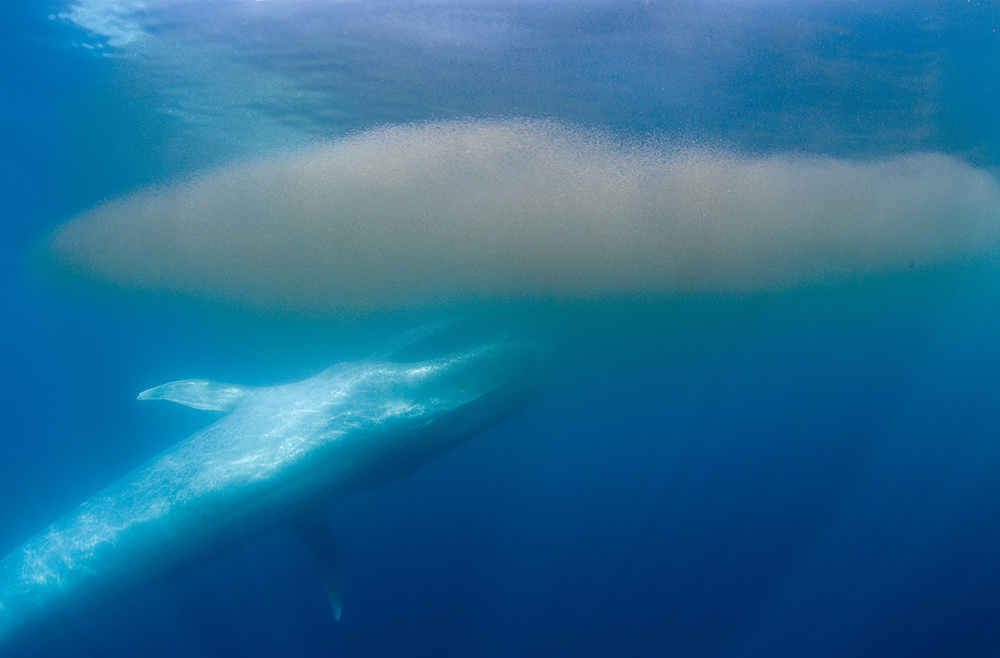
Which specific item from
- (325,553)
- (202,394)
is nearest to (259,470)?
(325,553)

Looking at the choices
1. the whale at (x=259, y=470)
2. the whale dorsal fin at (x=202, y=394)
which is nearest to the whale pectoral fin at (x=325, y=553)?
the whale at (x=259, y=470)

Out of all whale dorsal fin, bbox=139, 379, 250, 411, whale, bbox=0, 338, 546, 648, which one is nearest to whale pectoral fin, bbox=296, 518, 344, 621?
whale, bbox=0, 338, 546, 648

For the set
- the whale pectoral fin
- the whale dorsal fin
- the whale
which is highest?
the whale dorsal fin

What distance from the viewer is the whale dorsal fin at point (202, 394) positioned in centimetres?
686

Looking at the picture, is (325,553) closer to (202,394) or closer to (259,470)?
(259,470)

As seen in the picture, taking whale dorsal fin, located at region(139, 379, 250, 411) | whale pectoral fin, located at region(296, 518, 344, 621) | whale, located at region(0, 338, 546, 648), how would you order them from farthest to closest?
whale dorsal fin, located at region(139, 379, 250, 411)
whale pectoral fin, located at region(296, 518, 344, 621)
whale, located at region(0, 338, 546, 648)

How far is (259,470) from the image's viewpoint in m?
5.70

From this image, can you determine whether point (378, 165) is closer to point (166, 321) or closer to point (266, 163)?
point (266, 163)

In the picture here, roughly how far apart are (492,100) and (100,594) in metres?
7.87

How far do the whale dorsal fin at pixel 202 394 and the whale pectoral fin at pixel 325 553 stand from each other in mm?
2044

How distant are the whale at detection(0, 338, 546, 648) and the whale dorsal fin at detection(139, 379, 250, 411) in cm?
2

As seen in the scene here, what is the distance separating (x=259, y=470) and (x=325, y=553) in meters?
1.82

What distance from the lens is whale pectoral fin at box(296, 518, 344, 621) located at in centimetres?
644

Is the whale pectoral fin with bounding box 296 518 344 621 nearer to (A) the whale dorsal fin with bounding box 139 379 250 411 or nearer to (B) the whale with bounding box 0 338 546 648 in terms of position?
(B) the whale with bounding box 0 338 546 648
